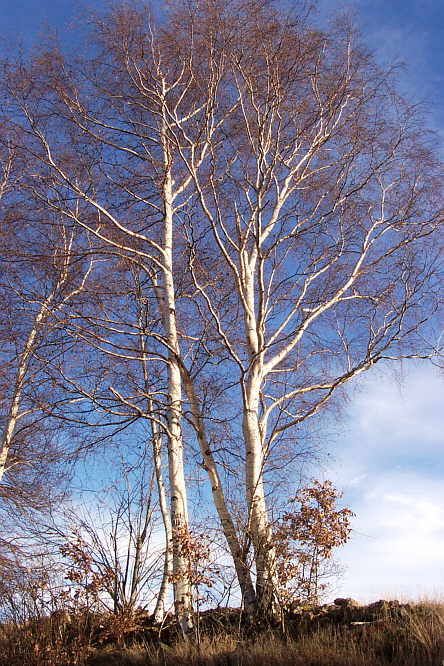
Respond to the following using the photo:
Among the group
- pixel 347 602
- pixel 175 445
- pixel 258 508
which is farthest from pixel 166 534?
pixel 347 602

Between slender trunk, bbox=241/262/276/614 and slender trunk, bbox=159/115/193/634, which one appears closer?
slender trunk, bbox=241/262/276/614

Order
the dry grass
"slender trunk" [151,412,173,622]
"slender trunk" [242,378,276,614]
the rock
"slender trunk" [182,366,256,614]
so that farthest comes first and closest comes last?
"slender trunk" [151,412,173,622] < the rock < "slender trunk" [182,366,256,614] < "slender trunk" [242,378,276,614] < the dry grass

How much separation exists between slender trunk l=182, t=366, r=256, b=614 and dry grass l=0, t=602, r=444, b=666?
41 cm

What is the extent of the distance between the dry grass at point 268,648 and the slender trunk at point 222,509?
41cm

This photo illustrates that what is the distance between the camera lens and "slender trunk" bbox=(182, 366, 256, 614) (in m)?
5.73

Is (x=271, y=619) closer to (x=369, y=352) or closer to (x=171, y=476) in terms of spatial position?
(x=171, y=476)

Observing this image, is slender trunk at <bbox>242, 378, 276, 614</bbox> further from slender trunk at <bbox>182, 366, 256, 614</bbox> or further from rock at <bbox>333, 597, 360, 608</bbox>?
rock at <bbox>333, 597, 360, 608</bbox>

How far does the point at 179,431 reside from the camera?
6.64 m

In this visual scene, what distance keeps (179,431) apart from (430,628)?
3.15m

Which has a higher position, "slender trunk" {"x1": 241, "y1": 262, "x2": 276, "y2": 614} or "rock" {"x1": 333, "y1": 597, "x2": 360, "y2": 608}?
"slender trunk" {"x1": 241, "y1": 262, "x2": 276, "y2": 614}

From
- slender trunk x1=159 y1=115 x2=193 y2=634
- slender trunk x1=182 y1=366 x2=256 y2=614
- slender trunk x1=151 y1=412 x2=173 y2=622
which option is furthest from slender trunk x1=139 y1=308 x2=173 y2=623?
slender trunk x1=182 y1=366 x2=256 y2=614

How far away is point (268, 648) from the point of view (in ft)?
15.6

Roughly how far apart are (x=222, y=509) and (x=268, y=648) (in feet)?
5.27

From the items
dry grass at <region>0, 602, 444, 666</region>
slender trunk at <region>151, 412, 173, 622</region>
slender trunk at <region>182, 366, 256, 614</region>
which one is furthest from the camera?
slender trunk at <region>151, 412, 173, 622</region>
